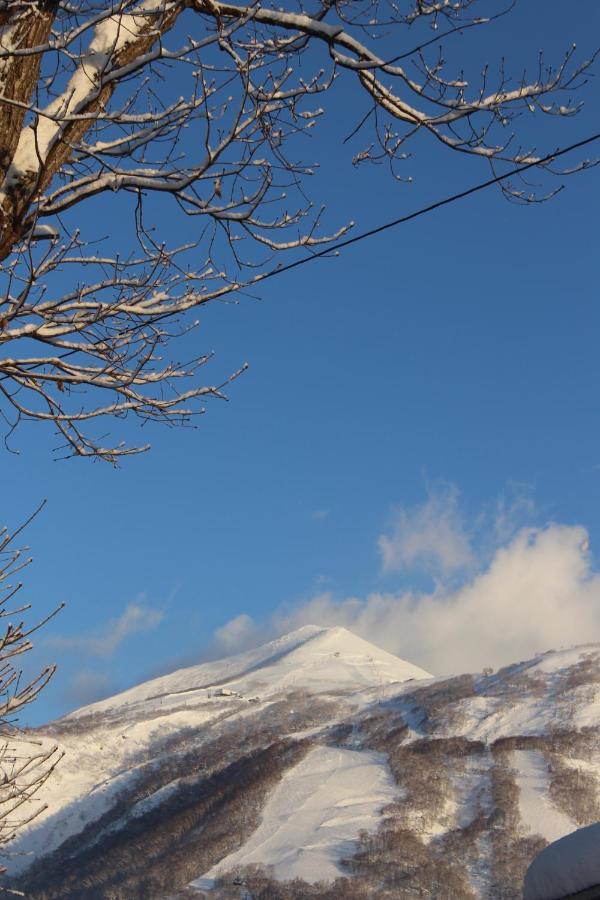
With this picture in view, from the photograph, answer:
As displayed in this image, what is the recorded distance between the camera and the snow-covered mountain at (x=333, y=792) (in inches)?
2926

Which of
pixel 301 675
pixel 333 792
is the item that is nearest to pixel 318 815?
pixel 333 792

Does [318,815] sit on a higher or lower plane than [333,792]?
lower

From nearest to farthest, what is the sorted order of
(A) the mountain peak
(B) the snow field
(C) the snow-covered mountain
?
(C) the snow-covered mountain → (B) the snow field → (A) the mountain peak

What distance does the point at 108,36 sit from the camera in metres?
4.10

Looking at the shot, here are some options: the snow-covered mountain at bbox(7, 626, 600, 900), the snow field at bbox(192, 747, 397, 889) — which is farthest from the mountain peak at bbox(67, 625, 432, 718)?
the snow field at bbox(192, 747, 397, 889)

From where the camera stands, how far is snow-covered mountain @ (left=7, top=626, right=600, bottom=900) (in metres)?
74.3

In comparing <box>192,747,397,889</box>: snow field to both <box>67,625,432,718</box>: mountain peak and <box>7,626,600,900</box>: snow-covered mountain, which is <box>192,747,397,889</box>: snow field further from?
<box>67,625,432,718</box>: mountain peak

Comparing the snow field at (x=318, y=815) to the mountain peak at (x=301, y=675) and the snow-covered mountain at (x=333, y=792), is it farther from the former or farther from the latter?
the mountain peak at (x=301, y=675)

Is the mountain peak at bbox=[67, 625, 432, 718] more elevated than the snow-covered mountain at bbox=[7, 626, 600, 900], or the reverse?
the mountain peak at bbox=[67, 625, 432, 718]

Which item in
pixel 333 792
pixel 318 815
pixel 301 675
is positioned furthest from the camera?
pixel 301 675

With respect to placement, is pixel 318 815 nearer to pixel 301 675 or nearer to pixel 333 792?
pixel 333 792

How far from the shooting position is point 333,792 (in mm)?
88812

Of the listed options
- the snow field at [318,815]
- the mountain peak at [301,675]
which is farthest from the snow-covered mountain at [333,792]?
the mountain peak at [301,675]

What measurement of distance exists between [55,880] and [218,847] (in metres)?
22.1
